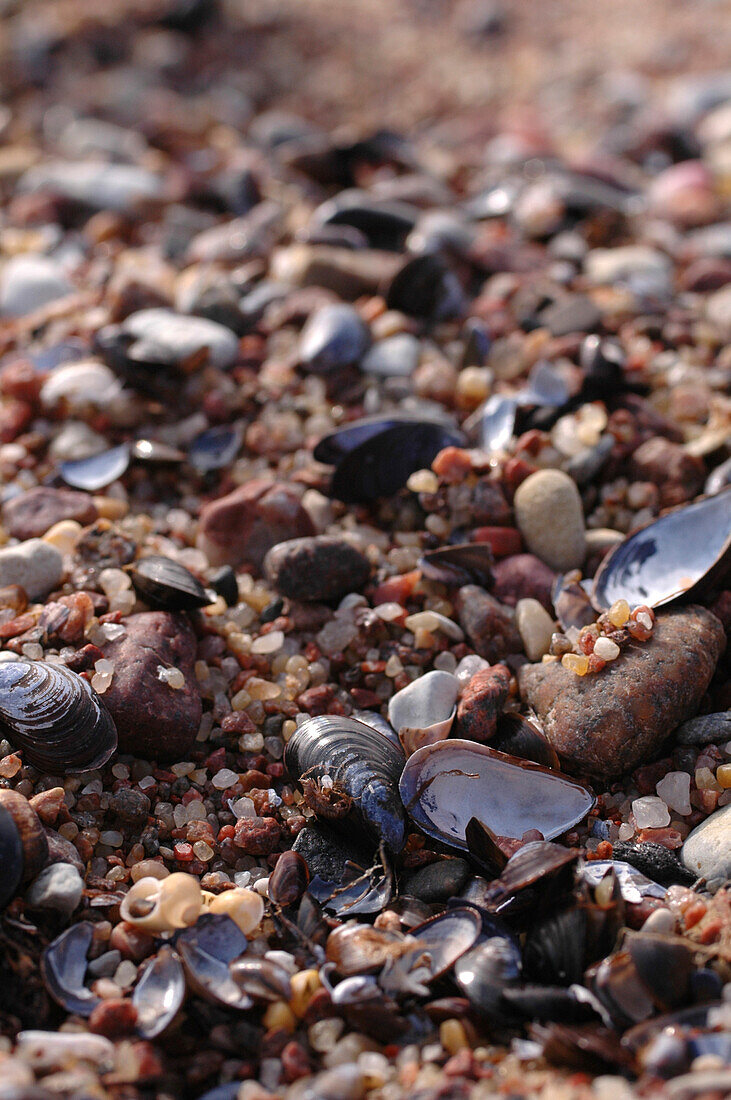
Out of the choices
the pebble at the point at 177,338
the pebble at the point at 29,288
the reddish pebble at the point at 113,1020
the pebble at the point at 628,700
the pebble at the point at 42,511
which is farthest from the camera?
the pebble at the point at 29,288

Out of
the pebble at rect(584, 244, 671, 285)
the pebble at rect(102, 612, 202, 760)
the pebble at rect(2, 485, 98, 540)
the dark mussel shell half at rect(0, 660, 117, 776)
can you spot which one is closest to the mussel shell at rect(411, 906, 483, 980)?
the pebble at rect(102, 612, 202, 760)

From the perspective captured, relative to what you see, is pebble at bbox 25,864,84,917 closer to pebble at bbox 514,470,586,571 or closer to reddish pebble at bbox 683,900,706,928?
reddish pebble at bbox 683,900,706,928

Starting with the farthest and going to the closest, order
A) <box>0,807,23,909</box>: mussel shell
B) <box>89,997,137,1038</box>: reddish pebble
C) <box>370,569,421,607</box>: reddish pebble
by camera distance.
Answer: <box>370,569,421,607</box>: reddish pebble
<box>0,807,23,909</box>: mussel shell
<box>89,997,137,1038</box>: reddish pebble

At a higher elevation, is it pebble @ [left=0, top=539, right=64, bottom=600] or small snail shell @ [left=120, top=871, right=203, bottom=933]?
pebble @ [left=0, top=539, right=64, bottom=600]

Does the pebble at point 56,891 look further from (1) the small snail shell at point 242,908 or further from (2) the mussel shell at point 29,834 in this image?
(1) the small snail shell at point 242,908

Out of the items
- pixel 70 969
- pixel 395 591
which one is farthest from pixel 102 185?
pixel 70 969

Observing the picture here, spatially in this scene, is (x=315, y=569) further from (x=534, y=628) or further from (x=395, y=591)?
(x=534, y=628)

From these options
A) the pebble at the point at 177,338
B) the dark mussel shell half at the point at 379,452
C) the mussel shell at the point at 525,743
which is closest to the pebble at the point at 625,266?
the dark mussel shell half at the point at 379,452

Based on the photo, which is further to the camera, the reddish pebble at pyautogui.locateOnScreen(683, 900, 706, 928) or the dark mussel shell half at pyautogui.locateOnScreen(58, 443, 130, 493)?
the dark mussel shell half at pyautogui.locateOnScreen(58, 443, 130, 493)
